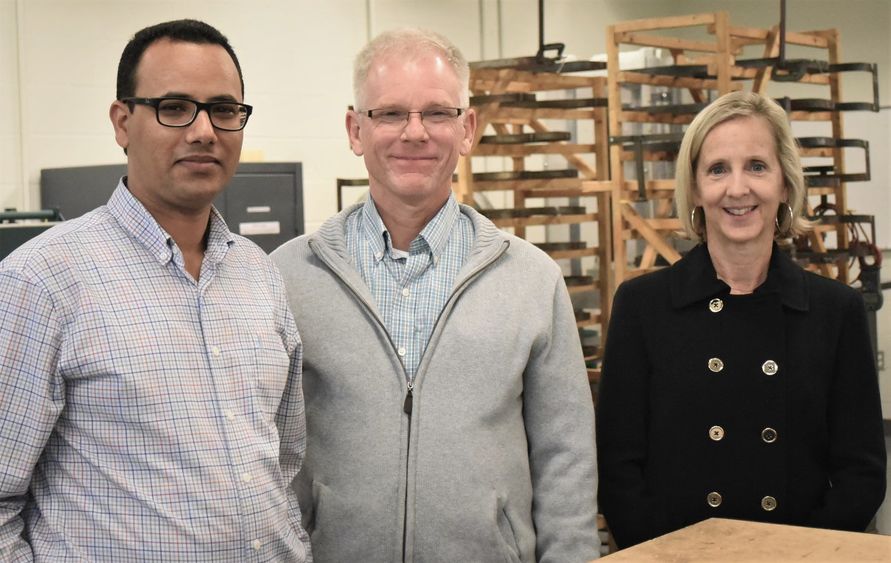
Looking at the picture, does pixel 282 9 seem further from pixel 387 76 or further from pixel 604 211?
pixel 387 76

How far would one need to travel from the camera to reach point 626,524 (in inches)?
93.1

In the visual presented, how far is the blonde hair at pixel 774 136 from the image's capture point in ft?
7.90

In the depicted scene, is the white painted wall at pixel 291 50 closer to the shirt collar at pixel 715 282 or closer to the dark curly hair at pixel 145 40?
the shirt collar at pixel 715 282

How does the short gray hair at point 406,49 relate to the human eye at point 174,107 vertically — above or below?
above

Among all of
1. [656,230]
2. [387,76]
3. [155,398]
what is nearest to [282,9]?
[656,230]

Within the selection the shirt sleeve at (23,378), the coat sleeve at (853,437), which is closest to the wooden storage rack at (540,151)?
the coat sleeve at (853,437)

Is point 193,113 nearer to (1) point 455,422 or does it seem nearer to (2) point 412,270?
(2) point 412,270

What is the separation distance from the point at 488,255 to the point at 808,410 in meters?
0.79

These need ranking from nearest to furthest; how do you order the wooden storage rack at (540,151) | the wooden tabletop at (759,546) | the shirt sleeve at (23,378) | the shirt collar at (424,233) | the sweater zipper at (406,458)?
the shirt sleeve at (23,378), the wooden tabletop at (759,546), the sweater zipper at (406,458), the shirt collar at (424,233), the wooden storage rack at (540,151)

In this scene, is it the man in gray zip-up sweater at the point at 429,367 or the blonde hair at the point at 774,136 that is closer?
the man in gray zip-up sweater at the point at 429,367

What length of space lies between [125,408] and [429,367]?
623 millimetres

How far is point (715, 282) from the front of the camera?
2412mm

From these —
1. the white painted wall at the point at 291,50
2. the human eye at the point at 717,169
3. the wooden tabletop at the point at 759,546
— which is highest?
the white painted wall at the point at 291,50

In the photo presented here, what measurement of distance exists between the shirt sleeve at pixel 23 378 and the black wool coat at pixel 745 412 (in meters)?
1.24
